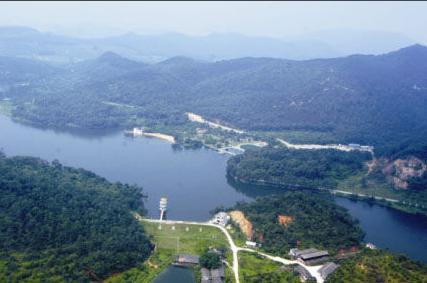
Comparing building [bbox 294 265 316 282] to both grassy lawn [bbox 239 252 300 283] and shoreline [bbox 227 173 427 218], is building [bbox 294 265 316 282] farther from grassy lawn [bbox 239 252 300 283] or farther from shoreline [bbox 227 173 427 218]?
shoreline [bbox 227 173 427 218]

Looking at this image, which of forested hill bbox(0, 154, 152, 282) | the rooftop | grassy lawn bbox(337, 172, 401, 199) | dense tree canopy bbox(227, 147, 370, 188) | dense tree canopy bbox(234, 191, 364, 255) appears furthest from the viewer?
dense tree canopy bbox(227, 147, 370, 188)

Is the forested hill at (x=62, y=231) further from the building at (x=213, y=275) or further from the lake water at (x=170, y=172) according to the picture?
the lake water at (x=170, y=172)

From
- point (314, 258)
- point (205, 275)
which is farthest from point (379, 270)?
point (205, 275)


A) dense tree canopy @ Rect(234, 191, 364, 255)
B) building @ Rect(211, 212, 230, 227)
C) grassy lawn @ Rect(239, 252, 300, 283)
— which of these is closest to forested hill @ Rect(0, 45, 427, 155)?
dense tree canopy @ Rect(234, 191, 364, 255)

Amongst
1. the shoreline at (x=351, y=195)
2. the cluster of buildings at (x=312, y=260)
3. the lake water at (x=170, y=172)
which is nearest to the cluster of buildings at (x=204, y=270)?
the cluster of buildings at (x=312, y=260)

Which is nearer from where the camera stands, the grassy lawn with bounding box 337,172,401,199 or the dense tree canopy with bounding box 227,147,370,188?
the grassy lawn with bounding box 337,172,401,199

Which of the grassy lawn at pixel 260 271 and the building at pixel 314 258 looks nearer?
the grassy lawn at pixel 260 271

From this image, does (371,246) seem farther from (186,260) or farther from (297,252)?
(186,260)
